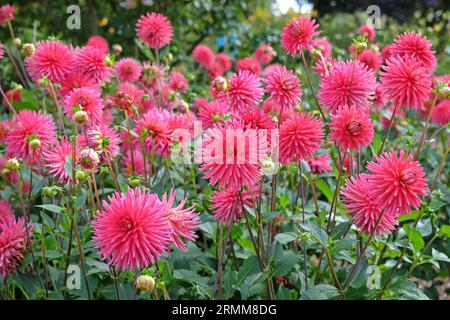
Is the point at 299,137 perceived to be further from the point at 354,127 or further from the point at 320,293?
A: the point at 320,293

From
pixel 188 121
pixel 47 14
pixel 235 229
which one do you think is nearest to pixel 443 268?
pixel 235 229

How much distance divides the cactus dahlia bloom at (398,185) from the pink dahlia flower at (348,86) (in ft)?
0.99

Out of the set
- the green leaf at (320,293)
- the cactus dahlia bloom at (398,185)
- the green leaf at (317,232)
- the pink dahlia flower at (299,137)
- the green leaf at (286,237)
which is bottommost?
the green leaf at (320,293)

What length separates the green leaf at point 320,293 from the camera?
54.3 inches

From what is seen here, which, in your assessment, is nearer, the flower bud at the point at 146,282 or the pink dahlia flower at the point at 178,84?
the flower bud at the point at 146,282

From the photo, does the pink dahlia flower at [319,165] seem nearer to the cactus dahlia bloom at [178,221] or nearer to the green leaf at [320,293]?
the green leaf at [320,293]

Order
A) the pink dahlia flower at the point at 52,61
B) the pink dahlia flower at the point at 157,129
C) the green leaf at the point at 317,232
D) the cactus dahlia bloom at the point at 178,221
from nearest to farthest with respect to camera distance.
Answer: the cactus dahlia bloom at the point at 178,221 < the green leaf at the point at 317,232 < the pink dahlia flower at the point at 157,129 < the pink dahlia flower at the point at 52,61

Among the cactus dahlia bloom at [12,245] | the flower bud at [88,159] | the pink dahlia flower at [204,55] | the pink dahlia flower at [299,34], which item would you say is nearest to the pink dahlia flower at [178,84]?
the pink dahlia flower at [204,55]

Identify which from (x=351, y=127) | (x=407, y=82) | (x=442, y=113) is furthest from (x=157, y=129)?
(x=442, y=113)

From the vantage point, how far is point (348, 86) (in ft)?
4.41

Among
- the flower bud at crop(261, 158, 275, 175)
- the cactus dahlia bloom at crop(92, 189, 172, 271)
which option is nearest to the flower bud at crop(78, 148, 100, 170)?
the cactus dahlia bloom at crop(92, 189, 172, 271)
